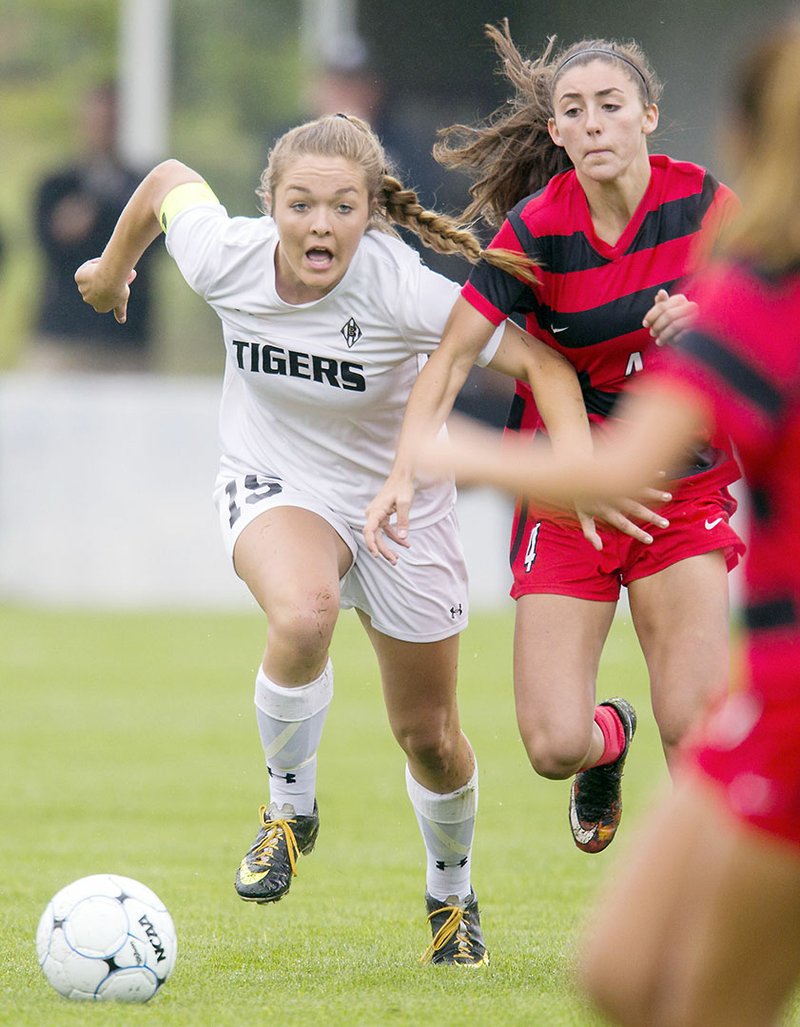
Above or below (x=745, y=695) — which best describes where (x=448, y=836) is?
below

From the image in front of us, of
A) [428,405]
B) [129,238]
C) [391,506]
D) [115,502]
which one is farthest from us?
[115,502]

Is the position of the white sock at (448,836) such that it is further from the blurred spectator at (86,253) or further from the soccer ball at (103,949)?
the blurred spectator at (86,253)

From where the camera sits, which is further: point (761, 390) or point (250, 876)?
point (250, 876)

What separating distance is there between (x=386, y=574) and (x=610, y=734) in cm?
84

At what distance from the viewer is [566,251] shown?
4961mm

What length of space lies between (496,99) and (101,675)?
280 inches

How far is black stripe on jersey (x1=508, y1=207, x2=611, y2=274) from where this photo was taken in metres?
4.95

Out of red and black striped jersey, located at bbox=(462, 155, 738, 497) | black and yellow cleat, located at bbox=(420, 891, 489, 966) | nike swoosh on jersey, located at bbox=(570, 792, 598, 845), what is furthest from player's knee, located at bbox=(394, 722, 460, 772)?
red and black striped jersey, located at bbox=(462, 155, 738, 497)

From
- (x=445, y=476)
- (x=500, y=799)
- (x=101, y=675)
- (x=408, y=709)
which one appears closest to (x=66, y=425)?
(x=101, y=675)

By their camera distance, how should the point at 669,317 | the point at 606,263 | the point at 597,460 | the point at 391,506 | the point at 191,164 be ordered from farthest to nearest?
the point at 191,164
the point at 606,263
the point at 669,317
the point at 391,506
the point at 597,460

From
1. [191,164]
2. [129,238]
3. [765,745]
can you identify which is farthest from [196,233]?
[191,164]

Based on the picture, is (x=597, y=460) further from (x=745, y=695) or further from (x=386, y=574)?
(x=386, y=574)

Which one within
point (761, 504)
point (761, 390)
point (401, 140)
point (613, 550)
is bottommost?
point (401, 140)

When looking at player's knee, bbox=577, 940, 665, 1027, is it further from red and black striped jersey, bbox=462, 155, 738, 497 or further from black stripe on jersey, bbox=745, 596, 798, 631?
red and black striped jersey, bbox=462, 155, 738, 497
